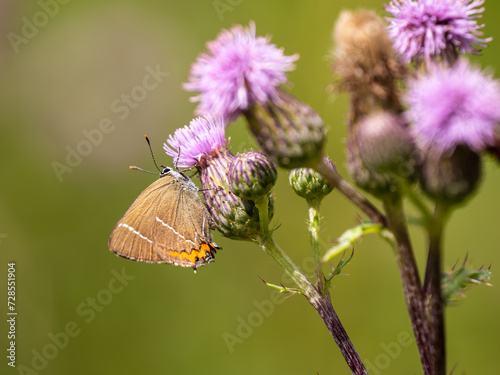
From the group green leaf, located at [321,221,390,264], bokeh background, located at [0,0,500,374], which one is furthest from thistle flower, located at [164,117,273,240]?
bokeh background, located at [0,0,500,374]

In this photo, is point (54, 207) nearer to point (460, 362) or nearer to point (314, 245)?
point (314, 245)

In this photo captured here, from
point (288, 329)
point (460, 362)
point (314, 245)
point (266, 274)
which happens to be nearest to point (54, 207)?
point (266, 274)

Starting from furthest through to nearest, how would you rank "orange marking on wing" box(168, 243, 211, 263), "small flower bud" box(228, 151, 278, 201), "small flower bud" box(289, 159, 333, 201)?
"orange marking on wing" box(168, 243, 211, 263), "small flower bud" box(289, 159, 333, 201), "small flower bud" box(228, 151, 278, 201)

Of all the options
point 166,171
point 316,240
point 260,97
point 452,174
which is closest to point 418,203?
point 452,174

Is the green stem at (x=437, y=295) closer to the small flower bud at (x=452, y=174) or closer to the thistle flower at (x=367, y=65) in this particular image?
the small flower bud at (x=452, y=174)

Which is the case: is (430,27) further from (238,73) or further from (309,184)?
(309,184)

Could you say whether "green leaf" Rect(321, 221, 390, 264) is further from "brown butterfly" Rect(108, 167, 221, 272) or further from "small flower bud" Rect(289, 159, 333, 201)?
"brown butterfly" Rect(108, 167, 221, 272)
